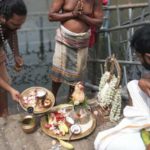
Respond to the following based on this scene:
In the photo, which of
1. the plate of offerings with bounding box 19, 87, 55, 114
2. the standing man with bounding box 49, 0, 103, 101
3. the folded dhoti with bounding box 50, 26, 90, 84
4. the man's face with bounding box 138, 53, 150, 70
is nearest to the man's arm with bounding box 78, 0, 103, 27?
the standing man with bounding box 49, 0, 103, 101

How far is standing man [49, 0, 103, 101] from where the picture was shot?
3.91m

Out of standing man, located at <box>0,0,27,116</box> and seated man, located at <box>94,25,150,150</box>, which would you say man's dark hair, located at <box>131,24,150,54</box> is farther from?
standing man, located at <box>0,0,27,116</box>

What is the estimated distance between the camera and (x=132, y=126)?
277cm

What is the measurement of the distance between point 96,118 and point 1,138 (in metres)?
0.87

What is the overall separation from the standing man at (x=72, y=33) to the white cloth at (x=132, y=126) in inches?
50.0

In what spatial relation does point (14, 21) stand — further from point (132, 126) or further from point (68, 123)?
point (132, 126)

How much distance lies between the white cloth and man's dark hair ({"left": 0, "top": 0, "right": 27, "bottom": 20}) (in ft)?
3.54

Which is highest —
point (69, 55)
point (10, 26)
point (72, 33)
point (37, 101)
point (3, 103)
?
point (10, 26)

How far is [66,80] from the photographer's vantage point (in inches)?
164

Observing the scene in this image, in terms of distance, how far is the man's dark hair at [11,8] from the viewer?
3199 mm

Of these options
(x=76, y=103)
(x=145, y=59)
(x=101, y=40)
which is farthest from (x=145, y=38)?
(x=101, y=40)

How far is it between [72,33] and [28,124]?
1.01 meters

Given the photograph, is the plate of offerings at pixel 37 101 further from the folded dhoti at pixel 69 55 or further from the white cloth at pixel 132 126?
the white cloth at pixel 132 126

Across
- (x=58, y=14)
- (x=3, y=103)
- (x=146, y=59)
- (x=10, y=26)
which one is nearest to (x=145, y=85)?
(x=146, y=59)
